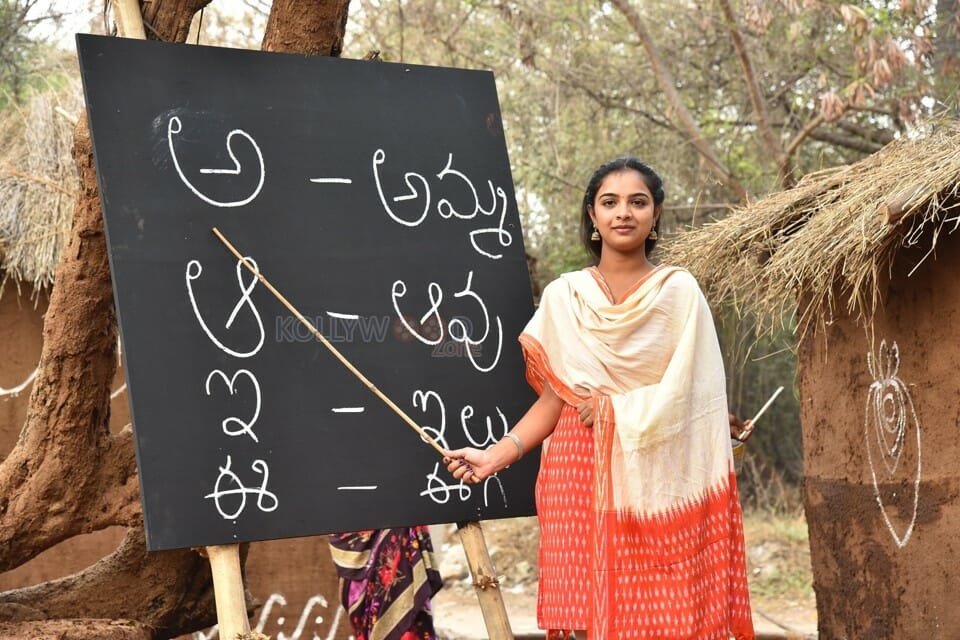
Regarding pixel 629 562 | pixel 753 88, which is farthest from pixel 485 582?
pixel 753 88

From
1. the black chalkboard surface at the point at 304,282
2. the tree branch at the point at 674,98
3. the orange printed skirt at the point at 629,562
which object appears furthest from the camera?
the tree branch at the point at 674,98

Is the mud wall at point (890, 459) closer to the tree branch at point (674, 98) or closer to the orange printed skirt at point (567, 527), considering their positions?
the orange printed skirt at point (567, 527)

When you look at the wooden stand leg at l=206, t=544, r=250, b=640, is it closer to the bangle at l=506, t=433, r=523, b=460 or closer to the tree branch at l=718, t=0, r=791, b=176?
the bangle at l=506, t=433, r=523, b=460

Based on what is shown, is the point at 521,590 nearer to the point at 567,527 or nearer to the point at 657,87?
the point at 657,87

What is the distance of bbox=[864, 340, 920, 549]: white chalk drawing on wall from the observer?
460 cm

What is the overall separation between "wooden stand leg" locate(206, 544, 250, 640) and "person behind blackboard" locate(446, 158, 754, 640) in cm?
66

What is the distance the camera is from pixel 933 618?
448 centimetres

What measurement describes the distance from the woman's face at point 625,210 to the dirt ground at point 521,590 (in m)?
4.64

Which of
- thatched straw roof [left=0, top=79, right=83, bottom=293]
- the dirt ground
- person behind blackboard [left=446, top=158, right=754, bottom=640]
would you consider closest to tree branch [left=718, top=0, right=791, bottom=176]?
the dirt ground

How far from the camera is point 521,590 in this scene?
1084 centimetres

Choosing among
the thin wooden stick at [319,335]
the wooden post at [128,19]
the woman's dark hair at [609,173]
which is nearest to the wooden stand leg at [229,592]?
the thin wooden stick at [319,335]

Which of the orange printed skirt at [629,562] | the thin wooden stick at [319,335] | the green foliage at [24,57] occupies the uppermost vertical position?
the green foliage at [24,57]

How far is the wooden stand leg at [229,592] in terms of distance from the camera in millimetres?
3189

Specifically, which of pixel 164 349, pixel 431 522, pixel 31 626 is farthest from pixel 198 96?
pixel 31 626
